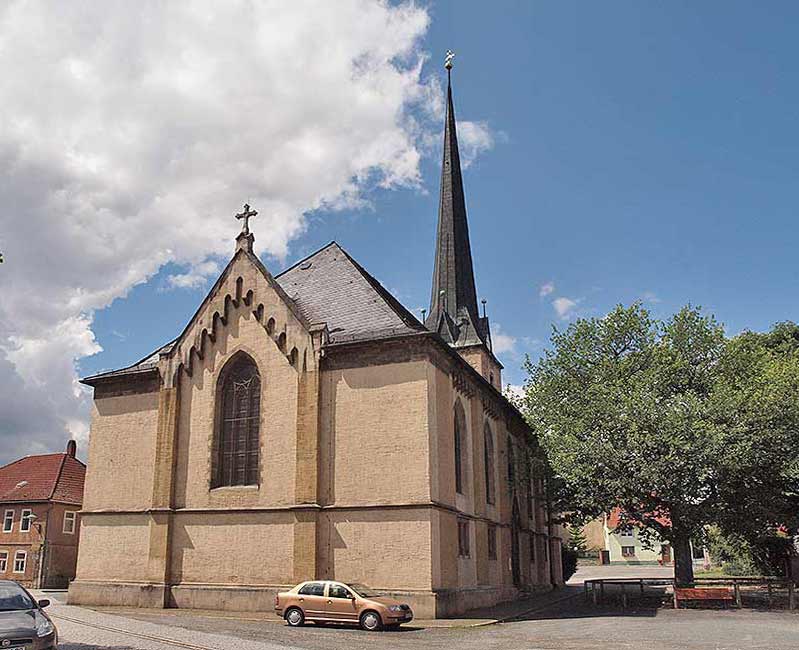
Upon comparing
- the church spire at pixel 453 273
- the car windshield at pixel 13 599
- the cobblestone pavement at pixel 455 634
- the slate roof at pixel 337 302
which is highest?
the church spire at pixel 453 273

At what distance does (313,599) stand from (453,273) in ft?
97.5

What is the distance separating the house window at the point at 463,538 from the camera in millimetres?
25312

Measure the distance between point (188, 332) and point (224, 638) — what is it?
14151 mm

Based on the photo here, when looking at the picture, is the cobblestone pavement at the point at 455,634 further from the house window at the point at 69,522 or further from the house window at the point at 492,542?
the house window at the point at 69,522

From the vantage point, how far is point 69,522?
149 feet

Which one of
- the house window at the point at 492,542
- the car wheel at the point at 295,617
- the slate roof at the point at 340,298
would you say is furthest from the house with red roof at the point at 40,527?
the car wheel at the point at 295,617

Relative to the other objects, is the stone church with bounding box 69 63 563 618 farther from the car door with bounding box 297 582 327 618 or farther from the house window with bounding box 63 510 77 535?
the house window with bounding box 63 510 77 535

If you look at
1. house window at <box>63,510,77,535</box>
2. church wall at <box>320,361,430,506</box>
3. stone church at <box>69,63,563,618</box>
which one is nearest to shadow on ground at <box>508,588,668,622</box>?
stone church at <box>69,63,563,618</box>

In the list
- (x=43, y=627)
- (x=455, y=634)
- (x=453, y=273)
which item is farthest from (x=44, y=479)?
(x=43, y=627)

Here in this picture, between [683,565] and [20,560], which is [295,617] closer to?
[683,565]

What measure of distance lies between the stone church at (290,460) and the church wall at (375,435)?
46 mm

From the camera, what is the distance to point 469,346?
45.3 metres

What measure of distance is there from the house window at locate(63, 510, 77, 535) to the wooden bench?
117 feet

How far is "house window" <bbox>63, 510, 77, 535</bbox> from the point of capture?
45062mm
